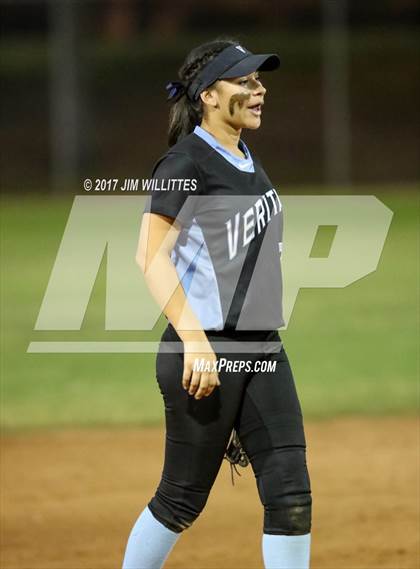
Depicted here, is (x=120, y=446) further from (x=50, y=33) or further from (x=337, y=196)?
(x=50, y=33)

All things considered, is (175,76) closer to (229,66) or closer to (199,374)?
(229,66)

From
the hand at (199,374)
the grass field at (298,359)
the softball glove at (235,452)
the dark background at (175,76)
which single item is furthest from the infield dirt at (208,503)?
the dark background at (175,76)

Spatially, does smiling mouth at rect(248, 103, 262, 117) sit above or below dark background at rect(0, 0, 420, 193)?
above

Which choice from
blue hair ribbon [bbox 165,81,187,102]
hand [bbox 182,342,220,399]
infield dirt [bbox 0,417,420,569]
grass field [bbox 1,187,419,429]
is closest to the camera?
hand [bbox 182,342,220,399]

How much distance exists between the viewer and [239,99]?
160 inches

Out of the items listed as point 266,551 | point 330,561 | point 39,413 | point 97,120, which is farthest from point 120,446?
point 97,120

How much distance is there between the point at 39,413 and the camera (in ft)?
28.2

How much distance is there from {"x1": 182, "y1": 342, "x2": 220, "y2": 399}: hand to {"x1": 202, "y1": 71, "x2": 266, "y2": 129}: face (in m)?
0.82

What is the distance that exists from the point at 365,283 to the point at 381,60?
13.7 metres

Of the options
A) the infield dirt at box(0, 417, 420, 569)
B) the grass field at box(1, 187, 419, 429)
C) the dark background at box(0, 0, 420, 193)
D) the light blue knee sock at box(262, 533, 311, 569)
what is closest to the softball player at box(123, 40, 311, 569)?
the light blue knee sock at box(262, 533, 311, 569)

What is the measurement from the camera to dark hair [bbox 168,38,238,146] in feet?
13.5

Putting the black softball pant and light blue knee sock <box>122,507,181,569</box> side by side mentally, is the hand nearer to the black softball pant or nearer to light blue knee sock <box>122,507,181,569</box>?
the black softball pant

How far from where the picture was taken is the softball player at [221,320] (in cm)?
389

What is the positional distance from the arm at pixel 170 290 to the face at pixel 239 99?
452mm
